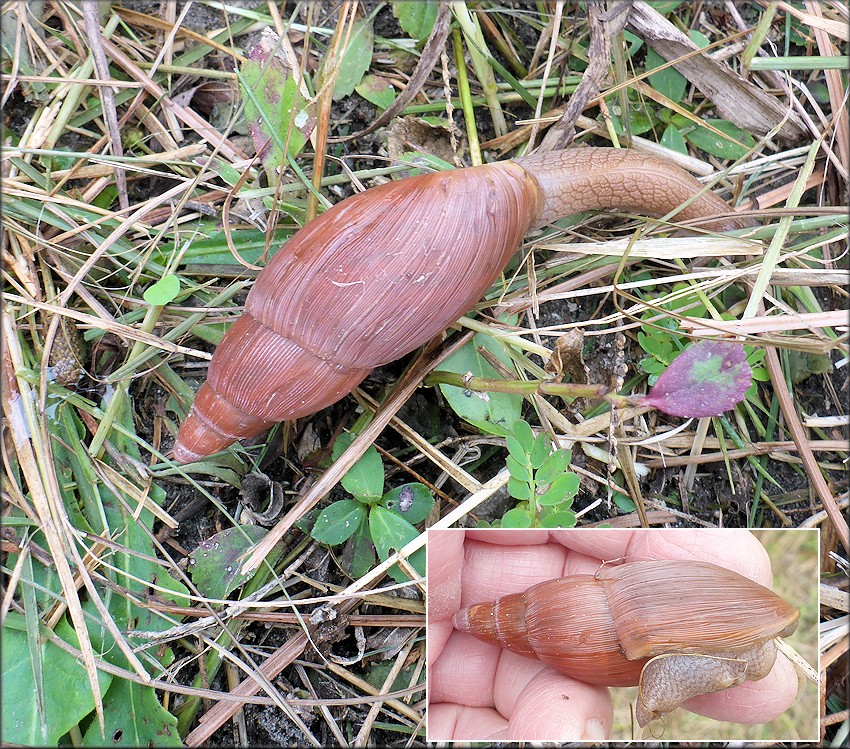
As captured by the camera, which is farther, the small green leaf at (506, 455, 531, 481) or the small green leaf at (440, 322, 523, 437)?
the small green leaf at (440, 322, 523, 437)

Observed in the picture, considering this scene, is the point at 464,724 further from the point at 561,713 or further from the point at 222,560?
the point at 222,560

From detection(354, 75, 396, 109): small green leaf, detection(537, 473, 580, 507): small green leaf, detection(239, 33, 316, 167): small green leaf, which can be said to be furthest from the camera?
detection(354, 75, 396, 109): small green leaf

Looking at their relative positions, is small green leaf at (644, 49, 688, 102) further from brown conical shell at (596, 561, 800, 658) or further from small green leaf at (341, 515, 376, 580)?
small green leaf at (341, 515, 376, 580)

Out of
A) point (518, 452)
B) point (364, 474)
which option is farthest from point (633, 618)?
point (364, 474)

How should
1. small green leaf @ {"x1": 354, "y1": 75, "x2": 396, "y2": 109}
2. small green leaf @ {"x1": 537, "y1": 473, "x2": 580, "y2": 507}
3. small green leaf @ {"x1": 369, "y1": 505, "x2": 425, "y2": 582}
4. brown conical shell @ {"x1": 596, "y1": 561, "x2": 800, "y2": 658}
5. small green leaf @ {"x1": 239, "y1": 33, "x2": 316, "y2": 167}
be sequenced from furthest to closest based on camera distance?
1. small green leaf @ {"x1": 354, "y1": 75, "x2": 396, "y2": 109}
2. small green leaf @ {"x1": 239, "y1": 33, "x2": 316, "y2": 167}
3. small green leaf @ {"x1": 369, "y1": 505, "x2": 425, "y2": 582}
4. small green leaf @ {"x1": 537, "y1": 473, "x2": 580, "y2": 507}
5. brown conical shell @ {"x1": 596, "y1": 561, "x2": 800, "y2": 658}

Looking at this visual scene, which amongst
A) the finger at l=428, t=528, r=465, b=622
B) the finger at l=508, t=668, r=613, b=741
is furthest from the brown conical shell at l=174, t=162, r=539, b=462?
→ the finger at l=508, t=668, r=613, b=741

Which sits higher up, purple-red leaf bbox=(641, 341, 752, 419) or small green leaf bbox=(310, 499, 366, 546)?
purple-red leaf bbox=(641, 341, 752, 419)

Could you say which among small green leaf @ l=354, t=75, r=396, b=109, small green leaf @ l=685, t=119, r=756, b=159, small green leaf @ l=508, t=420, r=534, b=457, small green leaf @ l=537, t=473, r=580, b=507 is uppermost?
small green leaf @ l=354, t=75, r=396, b=109
